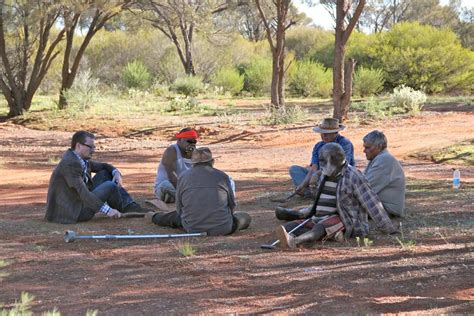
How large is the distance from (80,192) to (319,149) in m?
2.87

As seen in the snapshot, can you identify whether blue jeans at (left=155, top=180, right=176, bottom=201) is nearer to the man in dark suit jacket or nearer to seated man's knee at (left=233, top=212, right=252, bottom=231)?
the man in dark suit jacket

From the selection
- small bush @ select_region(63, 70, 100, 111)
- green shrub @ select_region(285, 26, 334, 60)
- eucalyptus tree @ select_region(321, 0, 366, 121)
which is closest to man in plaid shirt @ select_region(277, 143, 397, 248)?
eucalyptus tree @ select_region(321, 0, 366, 121)

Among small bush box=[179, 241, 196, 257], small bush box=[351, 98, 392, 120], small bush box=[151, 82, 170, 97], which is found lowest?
small bush box=[179, 241, 196, 257]

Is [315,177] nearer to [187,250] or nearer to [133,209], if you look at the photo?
[133,209]

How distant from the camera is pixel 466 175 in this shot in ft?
40.7

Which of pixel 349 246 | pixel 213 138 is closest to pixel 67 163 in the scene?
pixel 349 246

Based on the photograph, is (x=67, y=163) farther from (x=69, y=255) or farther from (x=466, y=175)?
(x=466, y=175)

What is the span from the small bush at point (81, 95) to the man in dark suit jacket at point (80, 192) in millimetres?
17766

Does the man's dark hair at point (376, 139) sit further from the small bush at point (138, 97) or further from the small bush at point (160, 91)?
the small bush at point (160, 91)

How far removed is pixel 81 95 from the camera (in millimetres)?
26391

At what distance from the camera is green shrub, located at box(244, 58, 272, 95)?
3578cm

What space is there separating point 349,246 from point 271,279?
1.33 meters

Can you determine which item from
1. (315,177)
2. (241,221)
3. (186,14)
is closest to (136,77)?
(186,14)

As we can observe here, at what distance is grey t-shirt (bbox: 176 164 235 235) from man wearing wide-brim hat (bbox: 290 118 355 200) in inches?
68.2
